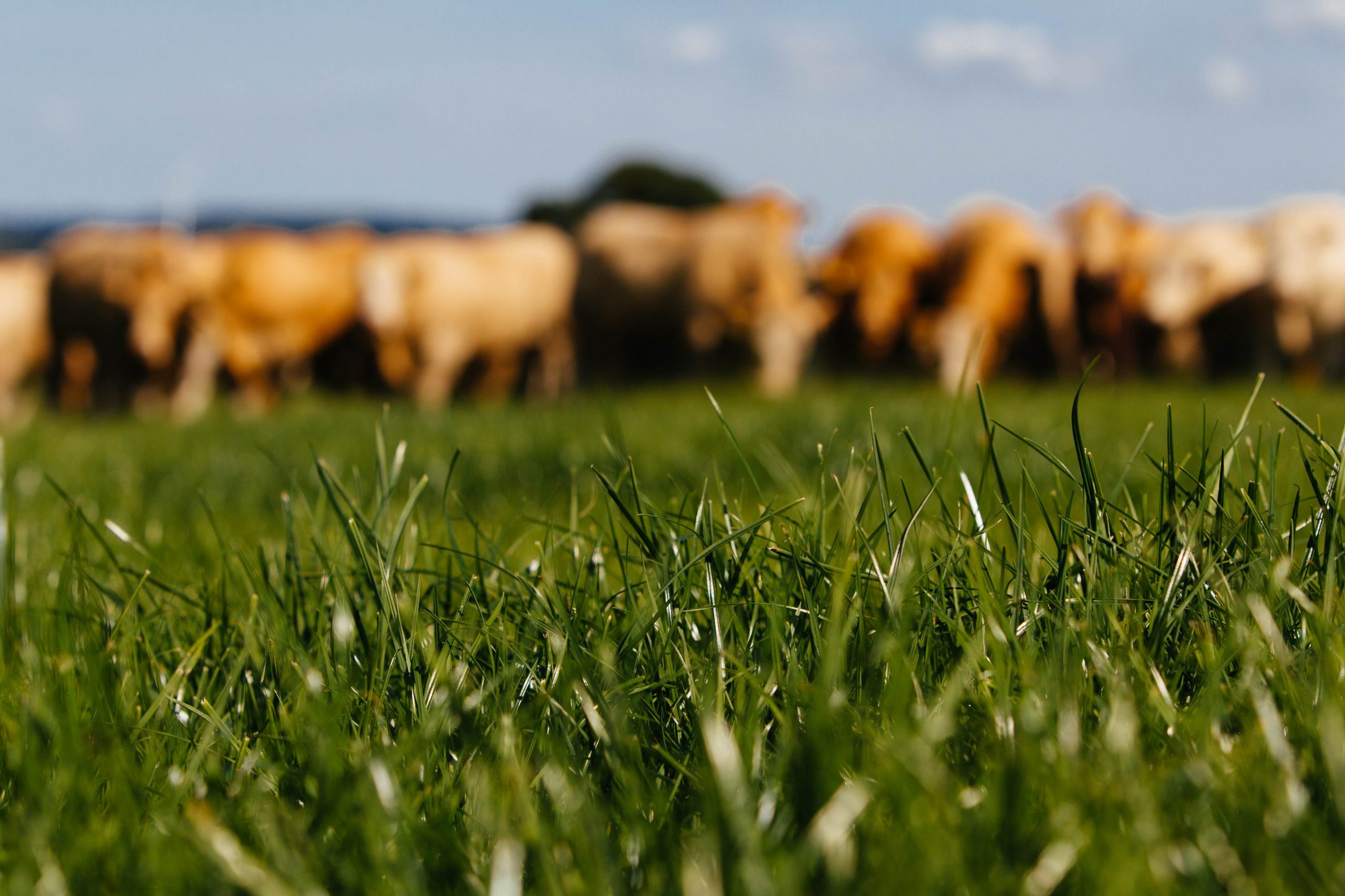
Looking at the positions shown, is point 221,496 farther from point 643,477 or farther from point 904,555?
point 904,555

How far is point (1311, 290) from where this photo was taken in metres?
12.6

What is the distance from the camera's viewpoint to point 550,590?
122cm

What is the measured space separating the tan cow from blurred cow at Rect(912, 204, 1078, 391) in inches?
181

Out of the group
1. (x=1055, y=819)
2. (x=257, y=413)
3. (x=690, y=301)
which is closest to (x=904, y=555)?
(x=1055, y=819)

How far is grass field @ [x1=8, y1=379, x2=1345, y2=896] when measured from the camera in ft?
2.54

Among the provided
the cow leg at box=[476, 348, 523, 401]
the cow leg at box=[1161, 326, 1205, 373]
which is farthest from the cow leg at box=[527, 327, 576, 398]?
the cow leg at box=[1161, 326, 1205, 373]

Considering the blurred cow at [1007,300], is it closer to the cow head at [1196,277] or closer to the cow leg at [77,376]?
the cow head at [1196,277]

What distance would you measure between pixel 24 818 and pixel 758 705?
0.57 m

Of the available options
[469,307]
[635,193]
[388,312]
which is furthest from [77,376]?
[635,193]

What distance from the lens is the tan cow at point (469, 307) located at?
13719 millimetres

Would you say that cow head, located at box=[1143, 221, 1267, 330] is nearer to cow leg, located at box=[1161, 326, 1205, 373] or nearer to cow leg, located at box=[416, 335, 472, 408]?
cow leg, located at box=[1161, 326, 1205, 373]

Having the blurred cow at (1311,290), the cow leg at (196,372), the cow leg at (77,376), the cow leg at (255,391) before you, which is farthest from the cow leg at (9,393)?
the blurred cow at (1311,290)

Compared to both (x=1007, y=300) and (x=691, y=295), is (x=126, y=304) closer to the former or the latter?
(x=691, y=295)

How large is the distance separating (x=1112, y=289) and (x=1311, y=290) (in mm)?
2085
